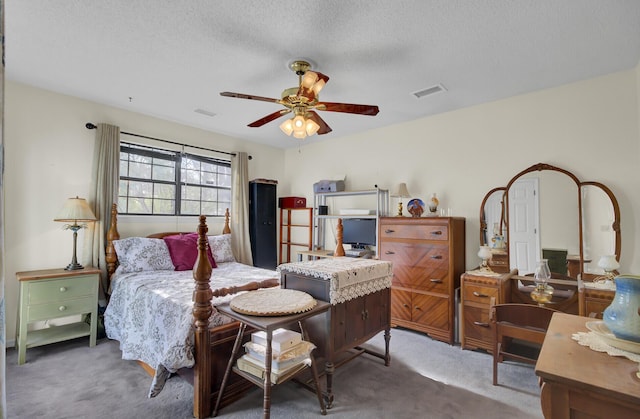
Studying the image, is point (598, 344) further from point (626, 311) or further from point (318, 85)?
point (318, 85)

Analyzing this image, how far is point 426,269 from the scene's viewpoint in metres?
3.32

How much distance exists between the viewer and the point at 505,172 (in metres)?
3.21

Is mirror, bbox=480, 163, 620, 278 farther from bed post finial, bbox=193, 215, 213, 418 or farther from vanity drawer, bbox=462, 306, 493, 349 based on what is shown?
bed post finial, bbox=193, 215, 213, 418

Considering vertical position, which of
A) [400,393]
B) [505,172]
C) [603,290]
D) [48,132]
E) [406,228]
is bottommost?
[400,393]

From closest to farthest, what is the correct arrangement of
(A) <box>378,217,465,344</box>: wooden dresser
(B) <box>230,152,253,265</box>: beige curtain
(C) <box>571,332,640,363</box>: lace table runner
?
1. (C) <box>571,332,640,363</box>: lace table runner
2. (A) <box>378,217,465,344</box>: wooden dresser
3. (B) <box>230,152,253,265</box>: beige curtain

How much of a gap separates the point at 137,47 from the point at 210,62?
0.53 meters

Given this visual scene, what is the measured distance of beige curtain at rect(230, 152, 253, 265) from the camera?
14.9 ft

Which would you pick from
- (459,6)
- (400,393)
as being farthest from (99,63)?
(400,393)

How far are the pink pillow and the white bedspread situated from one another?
14 cm

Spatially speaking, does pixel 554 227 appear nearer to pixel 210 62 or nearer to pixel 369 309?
pixel 369 309

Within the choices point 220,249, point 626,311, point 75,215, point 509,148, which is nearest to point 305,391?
point 626,311

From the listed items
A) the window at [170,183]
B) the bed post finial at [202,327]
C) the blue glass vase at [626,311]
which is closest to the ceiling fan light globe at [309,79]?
→ the bed post finial at [202,327]

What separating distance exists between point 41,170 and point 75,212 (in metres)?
0.62

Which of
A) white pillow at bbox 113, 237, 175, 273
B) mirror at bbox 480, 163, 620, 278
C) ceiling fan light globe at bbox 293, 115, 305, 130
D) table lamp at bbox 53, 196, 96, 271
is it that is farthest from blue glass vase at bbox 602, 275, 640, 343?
table lamp at bbox 53, 196, 96, 271
